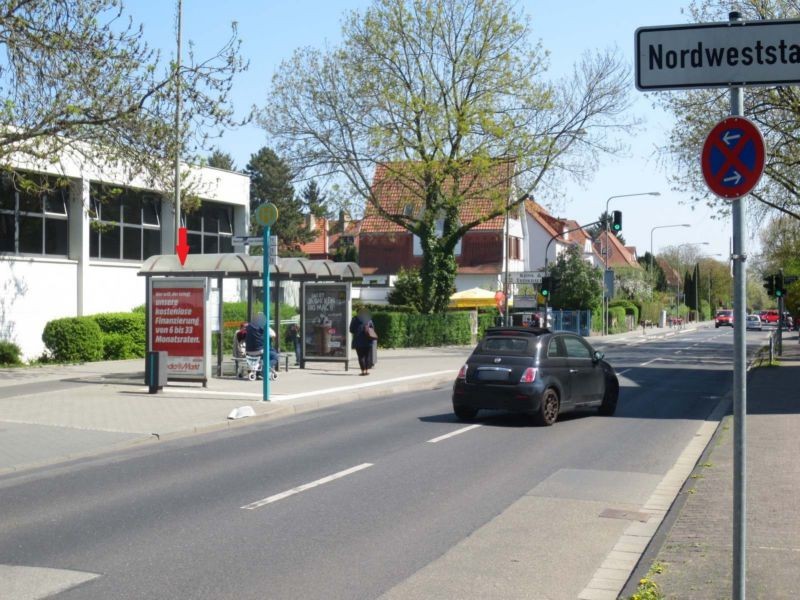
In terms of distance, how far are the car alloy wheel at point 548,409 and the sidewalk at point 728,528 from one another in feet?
8.70

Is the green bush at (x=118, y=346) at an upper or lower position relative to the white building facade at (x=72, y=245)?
lower

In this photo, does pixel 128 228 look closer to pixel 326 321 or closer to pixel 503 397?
pixel 326 321

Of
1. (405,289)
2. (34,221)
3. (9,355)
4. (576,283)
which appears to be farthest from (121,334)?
(576,283)

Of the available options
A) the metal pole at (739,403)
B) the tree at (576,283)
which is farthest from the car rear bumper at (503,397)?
the tree at (576,283)

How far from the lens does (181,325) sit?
1984cm

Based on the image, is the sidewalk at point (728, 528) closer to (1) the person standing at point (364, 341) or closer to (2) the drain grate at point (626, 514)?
(2) the drain grate at point (626, 514)

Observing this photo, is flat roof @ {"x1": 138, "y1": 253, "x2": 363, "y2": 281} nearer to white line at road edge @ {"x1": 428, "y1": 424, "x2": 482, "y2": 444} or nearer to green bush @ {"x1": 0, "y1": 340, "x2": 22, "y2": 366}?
green bush @ {"x1": 0, "y1": 340, "x2": 22, "y2": 366}

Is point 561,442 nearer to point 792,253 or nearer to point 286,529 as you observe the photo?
point 286,529

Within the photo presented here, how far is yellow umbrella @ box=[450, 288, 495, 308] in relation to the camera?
5553cm

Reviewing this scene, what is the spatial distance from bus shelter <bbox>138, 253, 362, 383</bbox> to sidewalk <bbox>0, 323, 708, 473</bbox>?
2.79ft

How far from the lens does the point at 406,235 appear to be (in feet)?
241

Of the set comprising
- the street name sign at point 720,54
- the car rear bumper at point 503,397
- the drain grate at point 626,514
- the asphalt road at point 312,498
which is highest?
the street name sign at point 720,54

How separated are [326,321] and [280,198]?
59257 mm

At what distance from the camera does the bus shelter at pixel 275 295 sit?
20.0 meters
